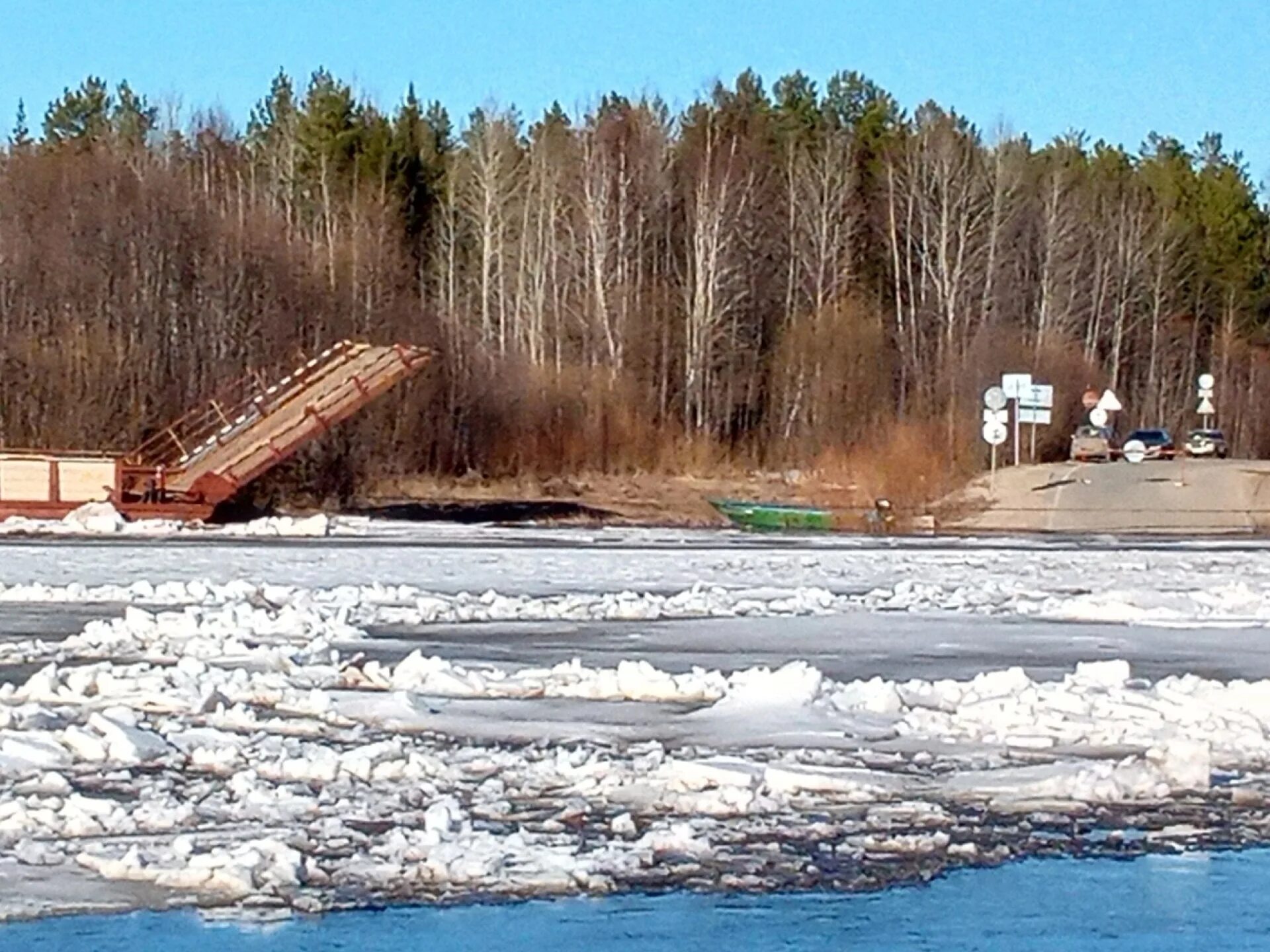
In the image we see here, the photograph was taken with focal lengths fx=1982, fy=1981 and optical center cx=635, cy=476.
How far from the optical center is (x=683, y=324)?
82.2 meters

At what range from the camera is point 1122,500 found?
178ft

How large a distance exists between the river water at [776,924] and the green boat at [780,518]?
38.2 m

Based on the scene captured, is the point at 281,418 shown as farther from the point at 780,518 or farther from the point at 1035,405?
the point at 1035,405

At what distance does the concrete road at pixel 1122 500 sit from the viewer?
52.6m

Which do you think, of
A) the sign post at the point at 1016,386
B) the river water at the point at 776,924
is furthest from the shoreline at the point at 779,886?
the sign post at the point at 1016,386

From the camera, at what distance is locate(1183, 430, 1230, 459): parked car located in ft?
247

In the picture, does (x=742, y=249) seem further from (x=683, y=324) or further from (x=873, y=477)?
(x=873, y=477)

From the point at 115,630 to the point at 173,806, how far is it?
343 inches

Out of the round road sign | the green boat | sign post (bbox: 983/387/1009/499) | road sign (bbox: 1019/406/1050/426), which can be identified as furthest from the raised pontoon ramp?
road sign (bbox: 1019/406/1050/426)

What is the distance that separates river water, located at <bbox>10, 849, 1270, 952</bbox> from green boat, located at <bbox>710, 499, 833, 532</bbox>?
38239mm

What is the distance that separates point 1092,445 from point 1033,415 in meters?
4.94

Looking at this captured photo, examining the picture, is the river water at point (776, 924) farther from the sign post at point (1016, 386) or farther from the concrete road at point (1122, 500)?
the sign post at point (1016, 386)

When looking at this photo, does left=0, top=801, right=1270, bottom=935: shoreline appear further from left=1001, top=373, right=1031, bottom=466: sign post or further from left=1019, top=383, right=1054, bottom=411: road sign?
left=1019, top=383, right=1054, bottom=411: road sign

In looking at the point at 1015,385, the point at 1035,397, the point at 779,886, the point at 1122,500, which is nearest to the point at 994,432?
the point at 1122,500
